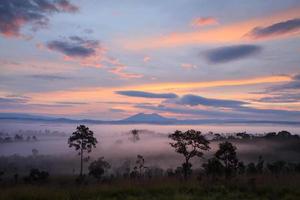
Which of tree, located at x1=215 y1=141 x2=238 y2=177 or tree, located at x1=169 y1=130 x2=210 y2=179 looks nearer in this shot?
tree, located at x1=169 y1=130 x2=210 y2=179

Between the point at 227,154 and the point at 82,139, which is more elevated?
the point at 82,139

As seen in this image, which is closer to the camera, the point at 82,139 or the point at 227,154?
the point at 227,154

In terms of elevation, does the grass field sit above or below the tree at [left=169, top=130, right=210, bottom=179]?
below

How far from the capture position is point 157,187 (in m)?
19.7

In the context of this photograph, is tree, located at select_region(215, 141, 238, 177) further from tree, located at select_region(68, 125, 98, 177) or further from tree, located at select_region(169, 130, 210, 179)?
tree, located at select_region(68, 125, 98, 177)

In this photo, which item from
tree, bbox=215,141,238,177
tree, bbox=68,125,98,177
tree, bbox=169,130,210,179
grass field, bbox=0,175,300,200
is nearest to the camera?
grass field, bbox=0,175,300,200

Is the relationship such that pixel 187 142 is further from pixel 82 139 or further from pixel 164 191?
pixel 82 139

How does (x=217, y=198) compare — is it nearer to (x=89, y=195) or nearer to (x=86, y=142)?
(x=89, y=195)

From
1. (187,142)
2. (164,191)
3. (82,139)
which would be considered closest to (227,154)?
(187,142)

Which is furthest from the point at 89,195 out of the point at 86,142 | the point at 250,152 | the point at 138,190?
the point at 250,152

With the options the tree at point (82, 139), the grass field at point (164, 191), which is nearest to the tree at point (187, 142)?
the grass field at point (164, 191)

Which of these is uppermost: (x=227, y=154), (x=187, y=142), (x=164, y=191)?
(x=187, y=142)

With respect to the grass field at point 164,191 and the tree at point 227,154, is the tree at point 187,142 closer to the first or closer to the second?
the tree at point 227,154

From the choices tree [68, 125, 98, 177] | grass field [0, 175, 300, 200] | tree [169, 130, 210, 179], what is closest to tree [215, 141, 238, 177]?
tree [169, 130, 210, 179]
